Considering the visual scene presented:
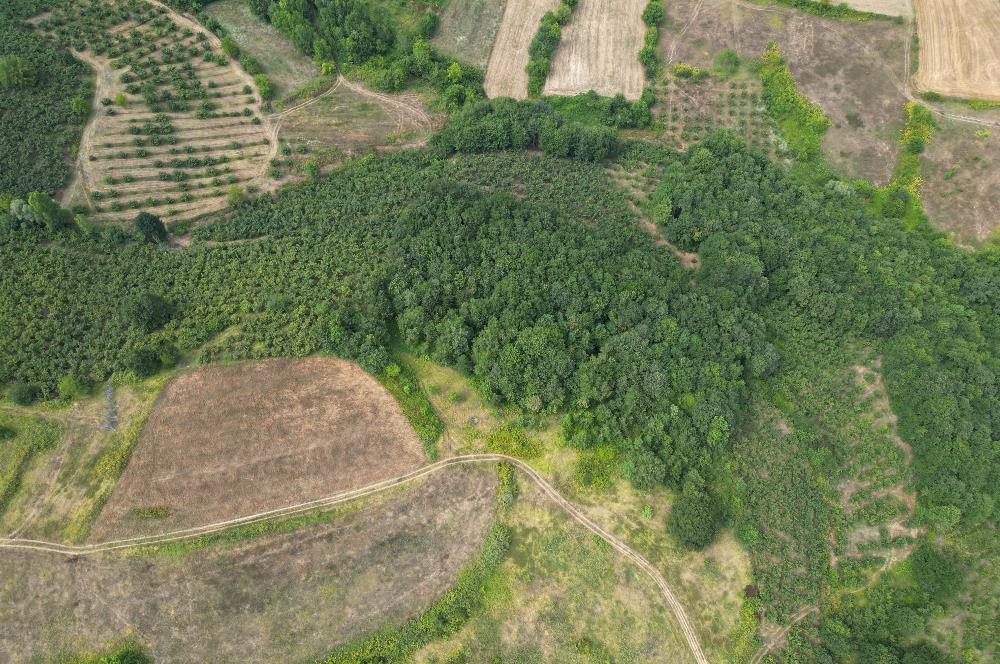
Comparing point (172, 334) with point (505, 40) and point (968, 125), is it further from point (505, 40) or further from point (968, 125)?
point (968, 125)

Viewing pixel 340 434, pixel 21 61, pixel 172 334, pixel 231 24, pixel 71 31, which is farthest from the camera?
pixel 231 24

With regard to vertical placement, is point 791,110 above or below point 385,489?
above

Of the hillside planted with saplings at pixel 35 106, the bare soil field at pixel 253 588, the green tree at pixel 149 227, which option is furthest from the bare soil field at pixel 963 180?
the hillside planted with saplings at pixel 35 106

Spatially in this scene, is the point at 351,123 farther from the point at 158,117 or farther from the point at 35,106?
the point at 35,106

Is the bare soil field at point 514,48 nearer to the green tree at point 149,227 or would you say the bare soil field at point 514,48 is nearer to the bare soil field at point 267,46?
the bare soil field at point 267,46

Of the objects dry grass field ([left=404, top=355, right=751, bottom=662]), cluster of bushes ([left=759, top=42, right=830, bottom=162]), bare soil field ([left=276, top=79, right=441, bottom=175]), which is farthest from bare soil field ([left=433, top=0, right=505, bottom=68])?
dry grass field ([left=404, top=355, right=751, bottom=662])

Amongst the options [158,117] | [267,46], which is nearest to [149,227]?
[158,117]

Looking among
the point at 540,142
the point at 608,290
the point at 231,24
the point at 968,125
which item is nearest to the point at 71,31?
the point at 231,24
